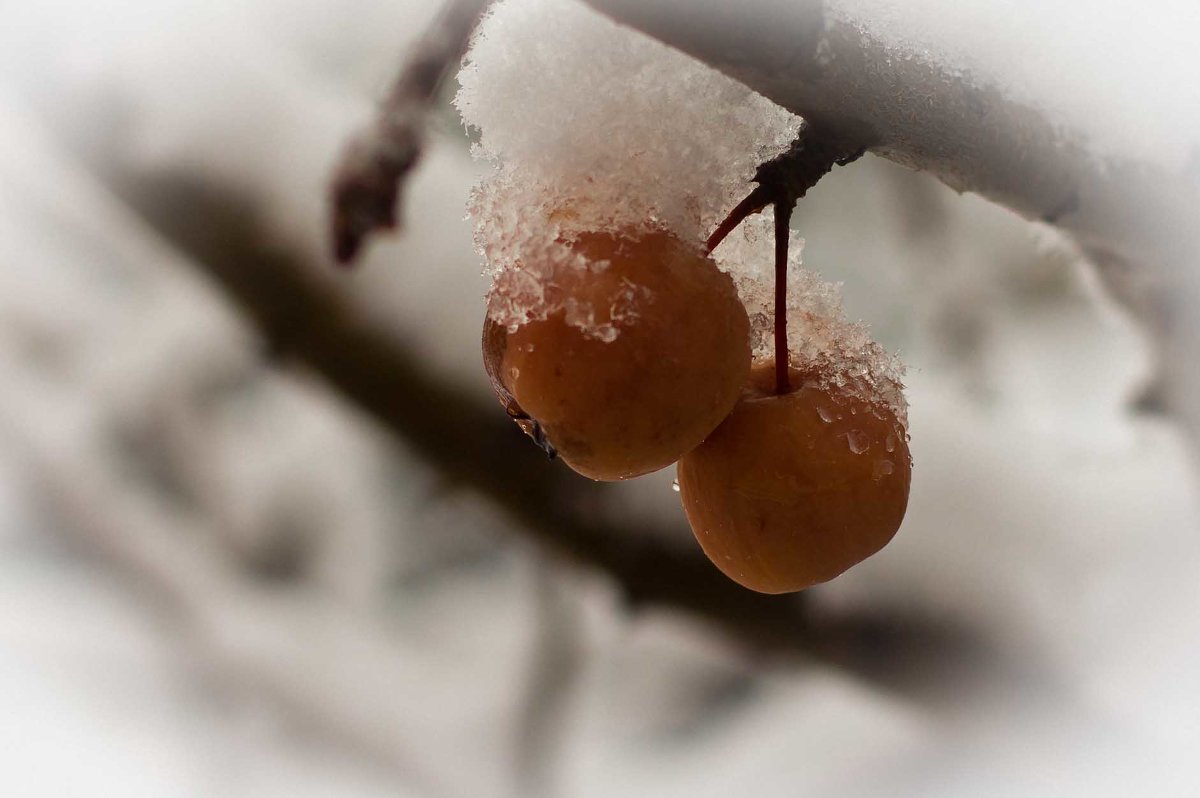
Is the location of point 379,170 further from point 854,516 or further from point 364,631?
point 364,631

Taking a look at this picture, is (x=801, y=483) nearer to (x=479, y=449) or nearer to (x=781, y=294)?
(x=781, y=294)

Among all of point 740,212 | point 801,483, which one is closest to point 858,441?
point 801,483

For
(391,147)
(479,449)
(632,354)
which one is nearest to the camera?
(391,147)

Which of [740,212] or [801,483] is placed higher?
[740,212]

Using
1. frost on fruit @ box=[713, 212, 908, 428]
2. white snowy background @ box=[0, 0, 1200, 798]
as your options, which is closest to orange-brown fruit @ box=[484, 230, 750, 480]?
frost on fruit @ box=[713, 212, 908, 428]

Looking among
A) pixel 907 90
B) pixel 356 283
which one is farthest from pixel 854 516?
pixel 356 283

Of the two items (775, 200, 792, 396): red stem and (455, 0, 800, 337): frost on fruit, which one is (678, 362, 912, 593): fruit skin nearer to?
(775, 200, 792, 396): red stem

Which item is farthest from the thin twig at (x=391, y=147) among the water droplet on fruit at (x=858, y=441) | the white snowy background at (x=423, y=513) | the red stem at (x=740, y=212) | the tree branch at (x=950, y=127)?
the white snowy background at (x=423, y=513)

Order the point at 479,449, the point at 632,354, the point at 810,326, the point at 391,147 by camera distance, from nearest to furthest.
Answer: the point at 391,147 < the point at 632,354 < the point at 810,326 < the point at 479,449
